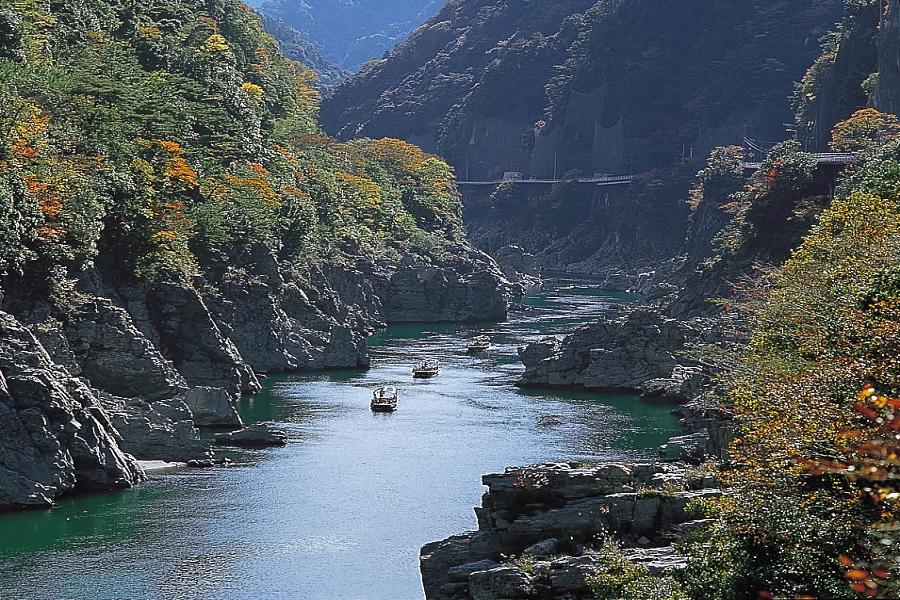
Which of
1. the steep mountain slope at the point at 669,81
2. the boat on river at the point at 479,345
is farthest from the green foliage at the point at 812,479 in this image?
the steep mountain slope at the point at 669,81

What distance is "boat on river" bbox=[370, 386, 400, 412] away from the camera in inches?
2463

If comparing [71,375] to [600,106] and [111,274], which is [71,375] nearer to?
[111,274]

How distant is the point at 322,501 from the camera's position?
146 ft

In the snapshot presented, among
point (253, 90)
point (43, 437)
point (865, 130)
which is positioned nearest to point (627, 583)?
point (43, 437)

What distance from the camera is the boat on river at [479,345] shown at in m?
85.8

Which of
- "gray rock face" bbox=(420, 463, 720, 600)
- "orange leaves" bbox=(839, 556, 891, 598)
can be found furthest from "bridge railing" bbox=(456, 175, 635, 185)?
"orange leaves" bbox=(839, 556, 891, 598)

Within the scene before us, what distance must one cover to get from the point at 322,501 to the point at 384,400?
19272 mm

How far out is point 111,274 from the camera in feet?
206

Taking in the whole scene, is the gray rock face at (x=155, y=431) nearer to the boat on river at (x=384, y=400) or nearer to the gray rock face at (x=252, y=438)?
the gray rock face at (x=252, y=438)

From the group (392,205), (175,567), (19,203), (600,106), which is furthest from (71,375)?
(600,106)

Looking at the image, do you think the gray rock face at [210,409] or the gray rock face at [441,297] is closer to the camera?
the gray rock face at [210,409]

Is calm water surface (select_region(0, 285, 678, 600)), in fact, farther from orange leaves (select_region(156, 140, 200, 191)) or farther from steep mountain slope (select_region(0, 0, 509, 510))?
orange leaves (select_region(156, 140, 200, 191))

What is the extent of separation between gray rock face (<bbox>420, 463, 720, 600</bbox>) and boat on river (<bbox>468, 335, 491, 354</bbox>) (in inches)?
2029

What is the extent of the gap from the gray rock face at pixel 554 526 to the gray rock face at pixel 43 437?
1574cm
